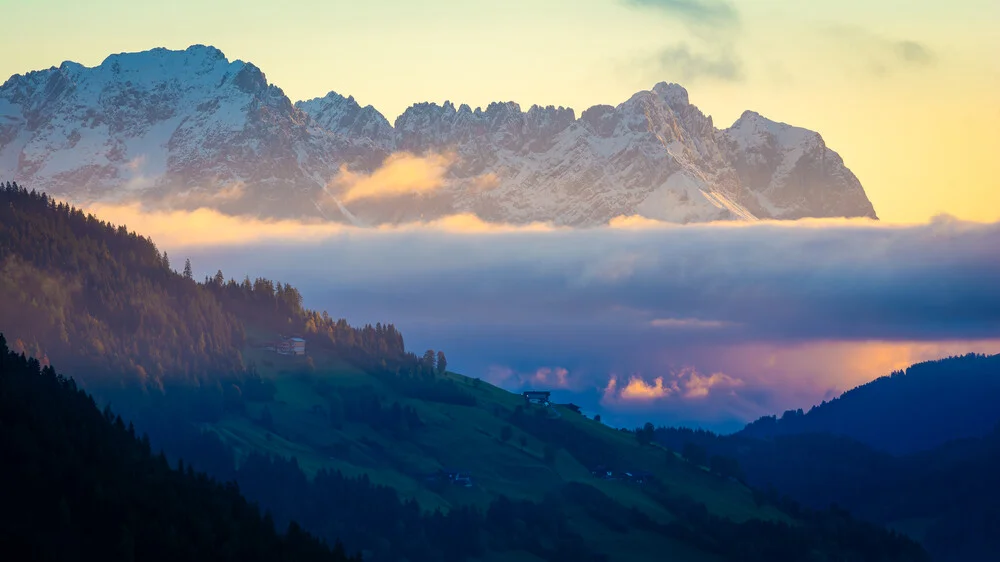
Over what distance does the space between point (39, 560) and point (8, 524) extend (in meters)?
12.4

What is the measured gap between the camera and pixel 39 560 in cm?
18838

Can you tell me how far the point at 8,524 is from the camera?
199125 millimetres

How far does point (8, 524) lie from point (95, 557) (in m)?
9.70

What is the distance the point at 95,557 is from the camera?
200 metres

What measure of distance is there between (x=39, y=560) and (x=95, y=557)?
11762 mm
